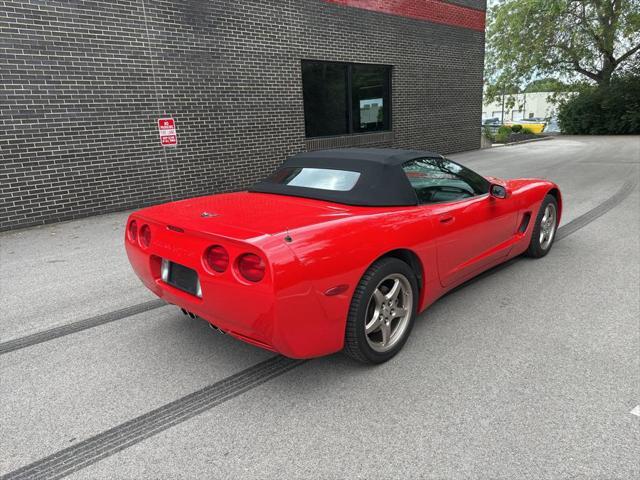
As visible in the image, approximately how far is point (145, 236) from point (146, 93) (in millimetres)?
6098

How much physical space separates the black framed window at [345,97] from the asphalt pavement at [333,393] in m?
7.86

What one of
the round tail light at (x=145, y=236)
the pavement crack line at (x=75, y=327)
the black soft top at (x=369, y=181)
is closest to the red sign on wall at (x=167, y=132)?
the pavement crack line at (x=75, y=327)

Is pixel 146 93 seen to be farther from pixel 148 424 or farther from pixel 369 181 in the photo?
pixel 148 424

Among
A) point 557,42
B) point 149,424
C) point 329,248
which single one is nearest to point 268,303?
point 329,248

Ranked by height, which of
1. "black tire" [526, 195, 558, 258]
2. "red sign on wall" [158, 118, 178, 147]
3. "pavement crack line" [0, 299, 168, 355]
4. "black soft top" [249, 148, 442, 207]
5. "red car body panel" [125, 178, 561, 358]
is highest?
"red sign on wall" [158, 118, 178, 147]

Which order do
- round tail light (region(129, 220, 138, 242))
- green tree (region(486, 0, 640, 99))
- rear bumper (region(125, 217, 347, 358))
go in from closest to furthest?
rear bumper (region(125, 217, 347, 358)) < round tail light (region(129, 220, 138, 242)) < green tree (region(486, 0, 640, 99))

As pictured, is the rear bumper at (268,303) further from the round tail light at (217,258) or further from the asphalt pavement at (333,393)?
the asphalt pavement at (333,393)

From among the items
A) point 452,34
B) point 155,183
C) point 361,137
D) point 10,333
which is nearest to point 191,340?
point 10,333

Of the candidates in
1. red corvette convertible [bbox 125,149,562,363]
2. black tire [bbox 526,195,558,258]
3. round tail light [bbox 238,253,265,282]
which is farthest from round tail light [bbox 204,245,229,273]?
black tire [bbox 526,195,558,258]

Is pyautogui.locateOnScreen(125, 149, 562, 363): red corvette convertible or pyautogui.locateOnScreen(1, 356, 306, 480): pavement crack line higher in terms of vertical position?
pyautogui.locateOnScreen(125, 149, 562, 363): red corvette convertible

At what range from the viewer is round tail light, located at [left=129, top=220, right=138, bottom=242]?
10.7 feet

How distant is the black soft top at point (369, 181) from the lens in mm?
3211

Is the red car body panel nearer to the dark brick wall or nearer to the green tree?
the dark brick wall

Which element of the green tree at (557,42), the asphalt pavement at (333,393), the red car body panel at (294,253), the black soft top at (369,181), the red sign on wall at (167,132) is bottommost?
the asphalt pavement at (333,393)
